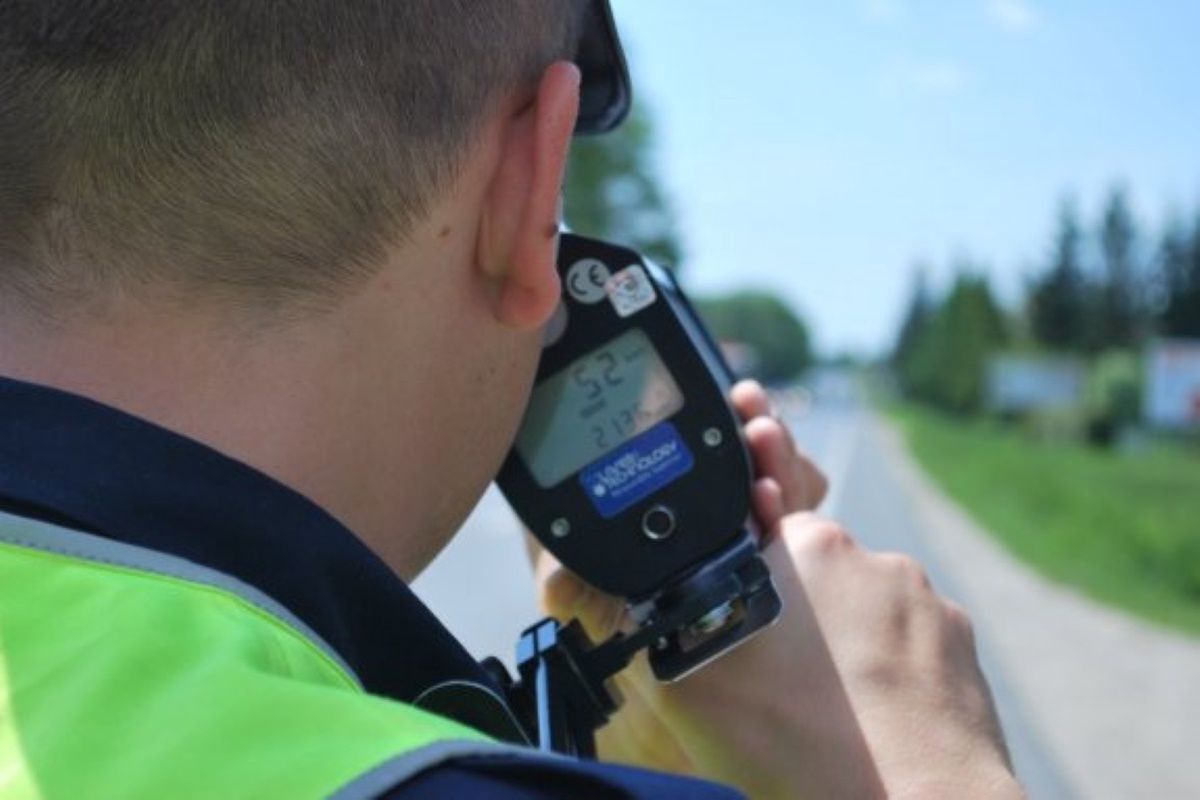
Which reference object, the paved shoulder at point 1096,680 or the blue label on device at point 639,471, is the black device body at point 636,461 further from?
the paved shoulder at point 1096,680

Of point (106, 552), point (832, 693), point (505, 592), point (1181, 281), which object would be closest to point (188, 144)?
point (106, 552)

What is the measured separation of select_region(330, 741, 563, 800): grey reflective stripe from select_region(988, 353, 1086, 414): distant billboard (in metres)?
51.8

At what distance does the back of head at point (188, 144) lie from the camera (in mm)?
916

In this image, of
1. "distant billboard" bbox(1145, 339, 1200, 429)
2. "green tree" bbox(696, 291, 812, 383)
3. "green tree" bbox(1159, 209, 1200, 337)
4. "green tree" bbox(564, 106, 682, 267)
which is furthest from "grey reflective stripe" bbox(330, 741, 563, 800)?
"green tree" bbox(696, 291, 812, 383)

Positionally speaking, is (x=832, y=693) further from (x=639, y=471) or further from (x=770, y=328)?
(x=770, y=328)

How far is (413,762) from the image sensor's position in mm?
733

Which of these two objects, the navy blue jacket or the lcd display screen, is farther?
the lcd display screen

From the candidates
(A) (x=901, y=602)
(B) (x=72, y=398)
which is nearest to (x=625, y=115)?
(A) (x=901, y=602)

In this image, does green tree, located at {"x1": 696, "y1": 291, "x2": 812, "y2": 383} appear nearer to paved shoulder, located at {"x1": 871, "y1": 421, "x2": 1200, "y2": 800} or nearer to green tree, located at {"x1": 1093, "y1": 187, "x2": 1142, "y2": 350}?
green tree, located at {"x1": 1093, "y1": 187, "x2": 1142, "y2": 350}

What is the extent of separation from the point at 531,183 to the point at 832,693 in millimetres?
535

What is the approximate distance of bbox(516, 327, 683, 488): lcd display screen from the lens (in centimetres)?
143

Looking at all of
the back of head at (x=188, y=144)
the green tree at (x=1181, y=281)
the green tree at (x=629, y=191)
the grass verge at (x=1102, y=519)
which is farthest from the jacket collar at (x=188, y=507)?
the green tree at (x=1181, y=281)

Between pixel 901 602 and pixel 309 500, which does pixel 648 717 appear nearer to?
pixel 901 602

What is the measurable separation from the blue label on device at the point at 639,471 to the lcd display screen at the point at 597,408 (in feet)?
0.04
